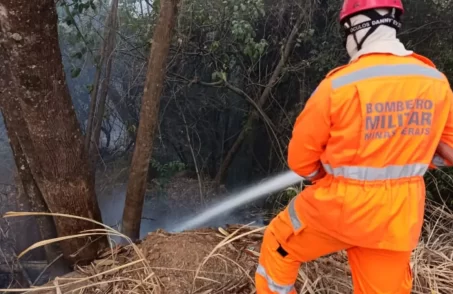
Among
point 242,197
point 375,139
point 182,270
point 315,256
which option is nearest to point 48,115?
point 182,270

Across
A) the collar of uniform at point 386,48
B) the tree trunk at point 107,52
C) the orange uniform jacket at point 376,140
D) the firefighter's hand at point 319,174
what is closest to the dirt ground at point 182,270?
the firefighter's hand at point 319,174

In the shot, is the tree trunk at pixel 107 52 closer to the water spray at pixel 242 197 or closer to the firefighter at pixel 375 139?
the water spray at pixel 242 197

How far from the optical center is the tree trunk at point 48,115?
7.95 feet

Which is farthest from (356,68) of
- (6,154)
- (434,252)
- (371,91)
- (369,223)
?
(6,154)

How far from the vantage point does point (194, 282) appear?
9.05ft

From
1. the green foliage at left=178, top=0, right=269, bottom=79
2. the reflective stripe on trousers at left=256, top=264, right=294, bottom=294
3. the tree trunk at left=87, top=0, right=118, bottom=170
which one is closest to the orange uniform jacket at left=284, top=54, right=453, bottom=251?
the reflective stripe on trousers at left=256, top=264, right=294, bottom=294

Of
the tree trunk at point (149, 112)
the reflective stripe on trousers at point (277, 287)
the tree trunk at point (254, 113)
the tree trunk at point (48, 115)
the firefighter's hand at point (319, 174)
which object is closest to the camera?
the firefighter's hand at point (319, 174)

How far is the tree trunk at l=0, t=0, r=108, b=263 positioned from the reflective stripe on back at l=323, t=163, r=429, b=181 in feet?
5.74

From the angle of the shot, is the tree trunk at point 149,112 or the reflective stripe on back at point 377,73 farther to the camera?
the tree trunk at point 149,112

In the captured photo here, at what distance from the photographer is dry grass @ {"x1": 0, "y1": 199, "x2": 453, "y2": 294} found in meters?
2.73

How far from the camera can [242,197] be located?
8219mm

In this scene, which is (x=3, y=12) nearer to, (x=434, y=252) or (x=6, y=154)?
(x=434, y=252)

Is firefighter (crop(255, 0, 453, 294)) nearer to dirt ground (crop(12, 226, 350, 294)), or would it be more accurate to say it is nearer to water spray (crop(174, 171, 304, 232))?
dirt ground (crop(12, 226, 350, 294))

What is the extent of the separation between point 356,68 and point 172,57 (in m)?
5.10
